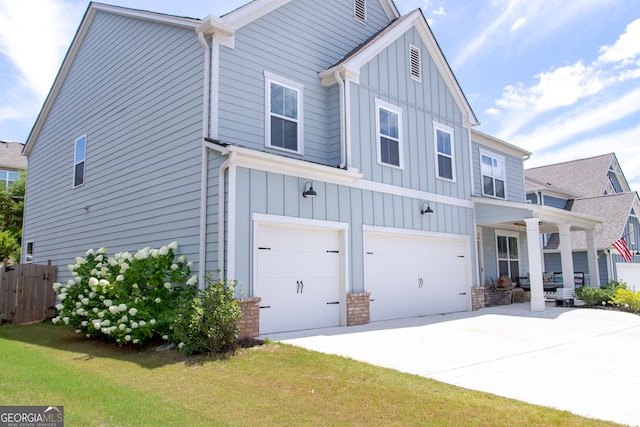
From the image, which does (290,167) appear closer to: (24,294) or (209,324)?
(209,324)

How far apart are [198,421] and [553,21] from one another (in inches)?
588

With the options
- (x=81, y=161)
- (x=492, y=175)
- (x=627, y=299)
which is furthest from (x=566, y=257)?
(x=81, y=161)

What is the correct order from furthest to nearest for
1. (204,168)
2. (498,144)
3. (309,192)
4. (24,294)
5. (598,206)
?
1. (598,206)
2. (498,144)
3. (24,294)
4. (309,192)
5. (204,168)

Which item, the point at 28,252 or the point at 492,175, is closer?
the point at 28,252

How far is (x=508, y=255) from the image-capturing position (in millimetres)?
17734

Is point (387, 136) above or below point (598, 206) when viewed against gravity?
above

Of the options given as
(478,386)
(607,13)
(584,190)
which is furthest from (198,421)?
(584,190)

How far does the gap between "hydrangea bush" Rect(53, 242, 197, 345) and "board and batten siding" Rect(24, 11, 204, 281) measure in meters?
0.52

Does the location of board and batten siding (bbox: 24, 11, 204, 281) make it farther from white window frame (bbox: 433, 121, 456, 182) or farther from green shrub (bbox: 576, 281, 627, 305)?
green shrub (bbox: 576, 281, 627, 305)

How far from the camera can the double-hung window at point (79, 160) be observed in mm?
13562

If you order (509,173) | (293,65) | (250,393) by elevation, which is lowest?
(250,393)

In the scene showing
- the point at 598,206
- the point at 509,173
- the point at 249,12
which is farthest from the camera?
the point at 598,206

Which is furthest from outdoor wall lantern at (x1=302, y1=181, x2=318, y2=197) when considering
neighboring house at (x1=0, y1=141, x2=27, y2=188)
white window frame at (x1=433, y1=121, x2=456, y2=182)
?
neighboring house at (x1=0, y1=141, x2=27, y2=188)

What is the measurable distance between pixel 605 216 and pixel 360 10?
1731 cm
